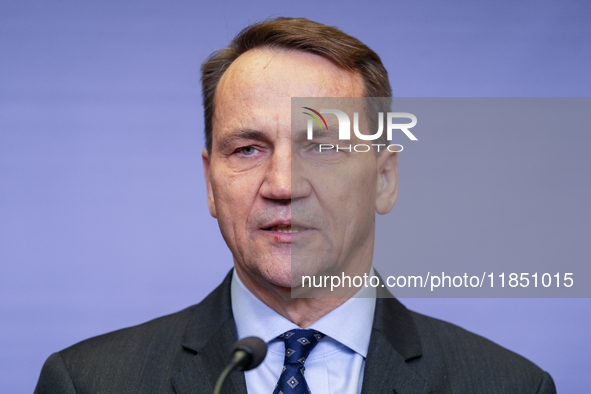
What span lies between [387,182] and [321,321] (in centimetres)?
57

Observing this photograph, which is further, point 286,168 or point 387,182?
point 387,182

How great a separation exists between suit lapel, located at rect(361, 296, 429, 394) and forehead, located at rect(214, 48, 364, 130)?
2.56 ft

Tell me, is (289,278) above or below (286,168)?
below

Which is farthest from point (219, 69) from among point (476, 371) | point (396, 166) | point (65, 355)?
point (476, 371)

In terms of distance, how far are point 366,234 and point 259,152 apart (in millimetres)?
465

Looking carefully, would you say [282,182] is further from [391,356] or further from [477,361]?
[477,361]

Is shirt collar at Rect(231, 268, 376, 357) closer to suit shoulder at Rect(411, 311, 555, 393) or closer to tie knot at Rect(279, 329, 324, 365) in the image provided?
tie knot at Rect(279, 329, 324, 365)

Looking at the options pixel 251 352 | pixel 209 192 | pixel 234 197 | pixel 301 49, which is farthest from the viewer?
pixel 209 192

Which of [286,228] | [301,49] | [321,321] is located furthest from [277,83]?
[321,321]

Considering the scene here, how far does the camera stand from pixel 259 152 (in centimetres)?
215

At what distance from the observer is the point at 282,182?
6.58 feet

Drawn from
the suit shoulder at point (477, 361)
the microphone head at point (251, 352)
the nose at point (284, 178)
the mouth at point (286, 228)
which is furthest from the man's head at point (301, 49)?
the microphone head at point (251, 352)

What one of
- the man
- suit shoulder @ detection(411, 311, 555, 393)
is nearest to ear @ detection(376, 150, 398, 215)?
the man

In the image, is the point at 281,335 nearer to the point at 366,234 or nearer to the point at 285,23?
the point at 366,234
